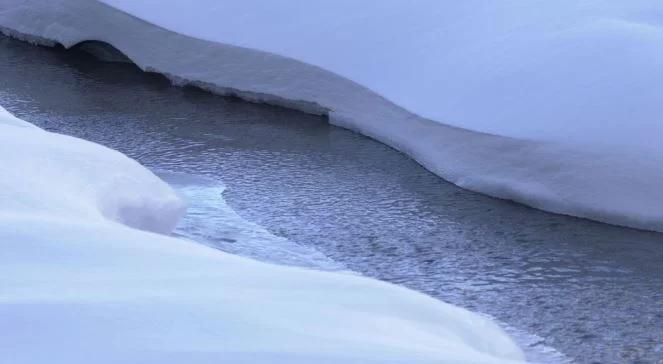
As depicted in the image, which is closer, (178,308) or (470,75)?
(178,308)

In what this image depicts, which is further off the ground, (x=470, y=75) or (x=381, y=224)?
(x=470, y=75)

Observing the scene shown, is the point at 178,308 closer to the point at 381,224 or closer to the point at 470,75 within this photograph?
the point at 381,224

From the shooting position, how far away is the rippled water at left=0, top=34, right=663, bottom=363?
142 inches

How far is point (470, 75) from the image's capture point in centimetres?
529

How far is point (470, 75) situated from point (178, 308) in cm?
344

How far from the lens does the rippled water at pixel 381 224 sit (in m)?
3.61

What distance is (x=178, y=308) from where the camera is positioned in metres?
2.06

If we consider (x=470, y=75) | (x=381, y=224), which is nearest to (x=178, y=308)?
(x=381, y=224)

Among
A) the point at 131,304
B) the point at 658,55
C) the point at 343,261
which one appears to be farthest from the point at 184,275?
the point at 658,55

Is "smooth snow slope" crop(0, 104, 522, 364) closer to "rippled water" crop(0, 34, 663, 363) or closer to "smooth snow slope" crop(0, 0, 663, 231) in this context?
"rippled water" crop(0, 34, 663, 363)

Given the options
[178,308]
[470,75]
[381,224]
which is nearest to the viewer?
[178,308]

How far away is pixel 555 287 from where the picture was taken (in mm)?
3799

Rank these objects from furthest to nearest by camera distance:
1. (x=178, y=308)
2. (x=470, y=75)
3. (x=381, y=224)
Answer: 1. (x=470, y=75)
2. (x=381, y=224)
3. (x=178, y=308)

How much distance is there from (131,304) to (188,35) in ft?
16.2
